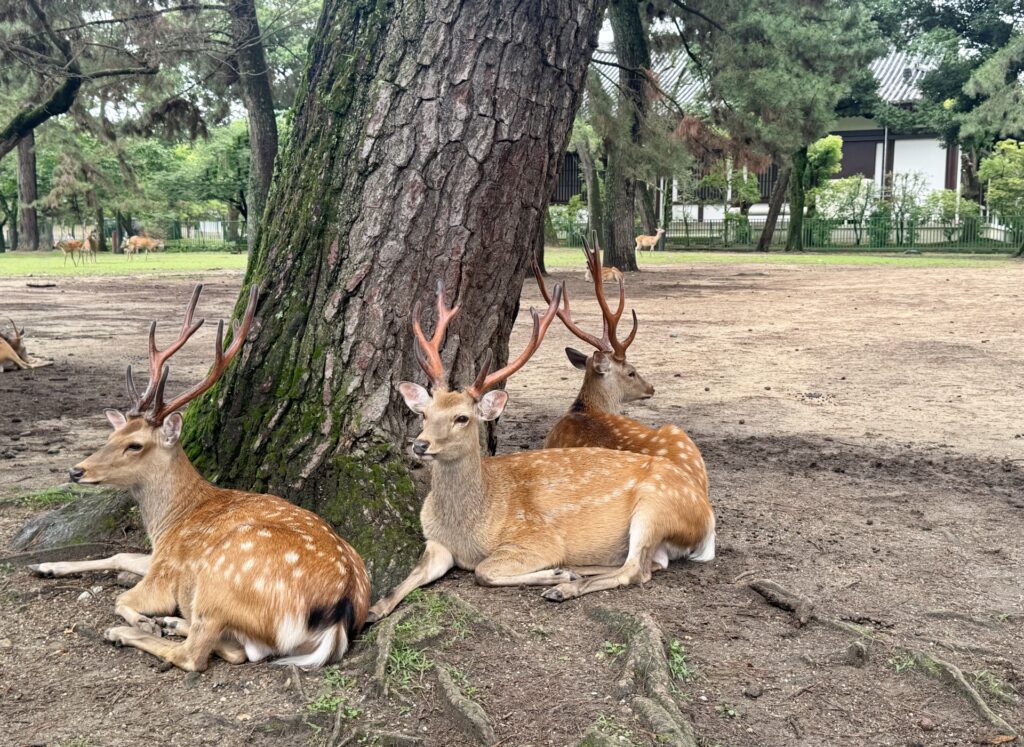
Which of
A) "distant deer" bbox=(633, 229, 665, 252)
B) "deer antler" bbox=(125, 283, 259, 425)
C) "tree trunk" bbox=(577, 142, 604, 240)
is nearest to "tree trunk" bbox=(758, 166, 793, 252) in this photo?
"distant deer" bbox=(633, 229, 665, 252)

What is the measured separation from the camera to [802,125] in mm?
17375

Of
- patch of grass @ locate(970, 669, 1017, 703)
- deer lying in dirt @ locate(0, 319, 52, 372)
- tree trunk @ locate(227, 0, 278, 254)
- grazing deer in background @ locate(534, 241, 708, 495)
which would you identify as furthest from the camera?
tree trunk @ locate(227, 0, 278, 254)

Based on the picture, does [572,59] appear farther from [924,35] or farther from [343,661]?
[924,35]

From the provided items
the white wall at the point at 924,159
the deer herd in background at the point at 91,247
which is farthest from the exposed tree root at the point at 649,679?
the white wall at the point at 924,159

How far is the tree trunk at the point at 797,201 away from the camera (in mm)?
33562

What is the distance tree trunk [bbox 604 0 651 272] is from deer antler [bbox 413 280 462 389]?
534 inches

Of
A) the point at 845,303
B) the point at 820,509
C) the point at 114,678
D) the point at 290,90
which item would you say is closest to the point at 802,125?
the point at 845,303

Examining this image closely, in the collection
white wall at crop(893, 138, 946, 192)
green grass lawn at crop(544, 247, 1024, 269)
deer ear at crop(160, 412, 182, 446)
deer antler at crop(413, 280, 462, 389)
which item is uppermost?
white wall at crop(893, 138, 946, 192)

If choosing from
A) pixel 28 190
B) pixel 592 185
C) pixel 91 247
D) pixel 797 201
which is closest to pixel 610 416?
pixel 592 185

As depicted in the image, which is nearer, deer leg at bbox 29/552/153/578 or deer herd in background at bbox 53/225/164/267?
deer leg at bbox 29/552/153/578

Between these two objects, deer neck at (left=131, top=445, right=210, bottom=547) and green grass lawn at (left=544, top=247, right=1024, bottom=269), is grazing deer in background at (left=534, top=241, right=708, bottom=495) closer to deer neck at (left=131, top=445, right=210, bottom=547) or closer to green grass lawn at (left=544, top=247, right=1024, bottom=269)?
deer neck at (left=131, top=445, right=210, bottom=547)

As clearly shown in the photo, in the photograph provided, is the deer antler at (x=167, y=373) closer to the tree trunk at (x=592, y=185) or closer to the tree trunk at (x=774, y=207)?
the tree trunk at (x=592, y=185)

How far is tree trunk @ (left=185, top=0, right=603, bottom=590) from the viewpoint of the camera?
3.95 meters

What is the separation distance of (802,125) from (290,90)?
885 centimetres
